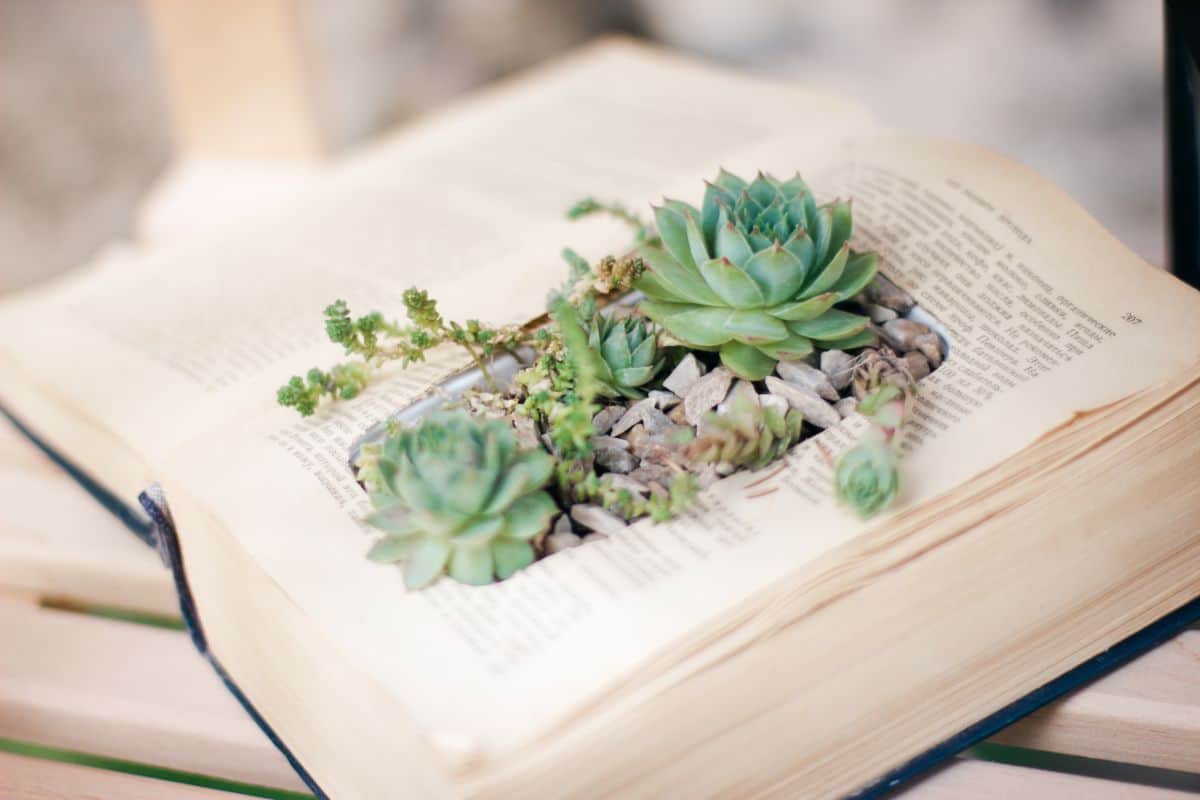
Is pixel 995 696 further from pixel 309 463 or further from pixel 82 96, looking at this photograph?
pixel 82 96

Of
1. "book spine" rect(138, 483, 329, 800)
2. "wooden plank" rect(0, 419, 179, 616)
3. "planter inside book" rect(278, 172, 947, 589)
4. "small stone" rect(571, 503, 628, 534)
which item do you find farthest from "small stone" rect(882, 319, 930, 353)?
"wooden plank" rect(0, 419, 179, 616)

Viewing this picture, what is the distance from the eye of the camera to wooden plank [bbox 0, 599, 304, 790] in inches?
29.3

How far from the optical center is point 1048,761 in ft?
3.25

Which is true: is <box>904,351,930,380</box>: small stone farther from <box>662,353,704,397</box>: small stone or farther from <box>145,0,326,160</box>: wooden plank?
<box>145,0,326,160</box>: wooden plank

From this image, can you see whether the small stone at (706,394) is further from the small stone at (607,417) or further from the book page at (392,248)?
the book page at (392,248)

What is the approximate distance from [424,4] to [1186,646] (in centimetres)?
119

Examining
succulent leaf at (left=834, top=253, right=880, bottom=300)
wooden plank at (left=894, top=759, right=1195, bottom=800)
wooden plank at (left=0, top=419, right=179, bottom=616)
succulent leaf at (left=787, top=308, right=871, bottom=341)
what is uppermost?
succulent leaf at (left=834, top=253, right=880, bottom=300)

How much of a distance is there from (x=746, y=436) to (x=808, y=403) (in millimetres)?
66

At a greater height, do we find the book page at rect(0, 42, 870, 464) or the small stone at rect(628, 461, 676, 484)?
the book page at rect(0, 42, 870, 464)

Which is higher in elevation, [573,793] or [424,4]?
[424,4]

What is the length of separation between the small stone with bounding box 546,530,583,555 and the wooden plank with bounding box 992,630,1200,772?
1.01ft

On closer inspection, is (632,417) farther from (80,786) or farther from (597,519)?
(80,786)

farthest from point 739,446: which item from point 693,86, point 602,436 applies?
point 693,86

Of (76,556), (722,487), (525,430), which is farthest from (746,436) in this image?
(76,556)
